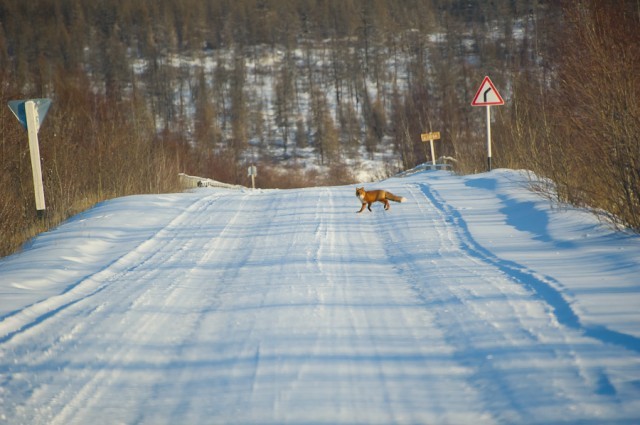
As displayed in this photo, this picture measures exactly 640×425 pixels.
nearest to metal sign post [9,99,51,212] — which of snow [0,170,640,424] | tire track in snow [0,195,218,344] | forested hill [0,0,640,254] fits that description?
forested hill [0,0,640,254]

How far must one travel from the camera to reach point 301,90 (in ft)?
272

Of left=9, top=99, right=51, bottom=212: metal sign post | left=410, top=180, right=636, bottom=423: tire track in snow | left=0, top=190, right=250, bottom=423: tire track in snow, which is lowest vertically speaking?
left=410, top=180, right=636, bottom=423: tire track in snow

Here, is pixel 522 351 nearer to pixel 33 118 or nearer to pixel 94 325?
pixel 94 325

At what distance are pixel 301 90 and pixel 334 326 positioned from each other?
263 feet

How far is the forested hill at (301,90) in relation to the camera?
8.72 m

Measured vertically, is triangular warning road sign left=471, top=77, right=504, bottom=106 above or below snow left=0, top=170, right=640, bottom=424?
above

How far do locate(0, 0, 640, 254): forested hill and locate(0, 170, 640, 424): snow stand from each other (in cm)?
233

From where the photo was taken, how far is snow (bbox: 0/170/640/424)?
368 cm

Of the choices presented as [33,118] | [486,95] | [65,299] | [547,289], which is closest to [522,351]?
[547,289]

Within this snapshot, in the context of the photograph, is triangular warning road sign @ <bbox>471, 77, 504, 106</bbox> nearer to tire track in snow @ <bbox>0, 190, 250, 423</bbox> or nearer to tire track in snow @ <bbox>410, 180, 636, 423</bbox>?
tire track in snow @ <bbox>0, 190, 250, 423</bbox>

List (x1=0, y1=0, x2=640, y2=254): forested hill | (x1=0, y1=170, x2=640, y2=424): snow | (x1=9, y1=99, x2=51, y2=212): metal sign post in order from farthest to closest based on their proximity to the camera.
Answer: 1. (x1=9, y1=99, x2=51, y2=212): metal sign post
2. (x1=0, y1=0, x2=640, y2=254): forested hill
3. (x1=0, y1=170, x2=640, y2=424): snow

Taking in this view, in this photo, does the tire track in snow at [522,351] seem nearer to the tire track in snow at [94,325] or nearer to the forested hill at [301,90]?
the tire track in snow at [94,325]

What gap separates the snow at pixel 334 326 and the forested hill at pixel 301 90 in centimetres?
233

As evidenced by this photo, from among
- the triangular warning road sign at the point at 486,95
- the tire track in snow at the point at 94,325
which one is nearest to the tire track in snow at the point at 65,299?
the tire track in snow at the point at 94,325
